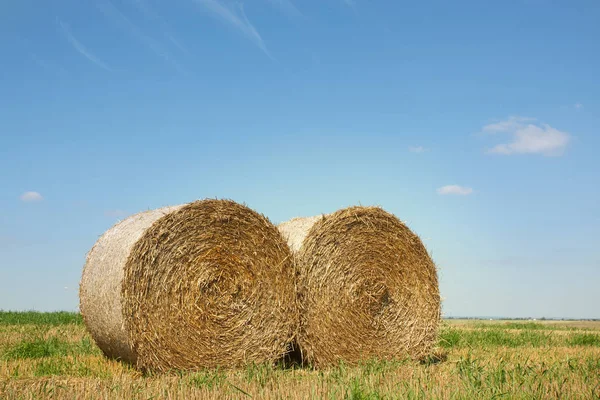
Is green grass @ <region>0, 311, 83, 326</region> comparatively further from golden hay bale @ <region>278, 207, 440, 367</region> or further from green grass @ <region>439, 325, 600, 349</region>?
green grass @ <region>439, 325, 600, 349</region>

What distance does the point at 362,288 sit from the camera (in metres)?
8.81

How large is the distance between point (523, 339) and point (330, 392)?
8.11 m

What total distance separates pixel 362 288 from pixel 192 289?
2403 mm

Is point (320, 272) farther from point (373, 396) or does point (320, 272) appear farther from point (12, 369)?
point (12, 369)

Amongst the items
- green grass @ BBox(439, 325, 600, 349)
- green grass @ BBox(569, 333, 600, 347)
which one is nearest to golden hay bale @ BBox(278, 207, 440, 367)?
green grass @ BBox(439, 325, 600, 349)

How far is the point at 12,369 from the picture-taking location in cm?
760

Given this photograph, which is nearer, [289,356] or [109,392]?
[109,392]

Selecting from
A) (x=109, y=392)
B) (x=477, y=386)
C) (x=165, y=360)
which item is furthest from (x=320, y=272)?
(x=109, y=392)

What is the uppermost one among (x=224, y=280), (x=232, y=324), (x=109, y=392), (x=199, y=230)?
(x=199, y=230)

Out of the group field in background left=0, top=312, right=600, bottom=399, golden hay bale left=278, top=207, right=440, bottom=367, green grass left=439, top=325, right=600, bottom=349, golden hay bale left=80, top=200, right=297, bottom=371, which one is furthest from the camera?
green grass left=439, top=325, right=600, bottom=349

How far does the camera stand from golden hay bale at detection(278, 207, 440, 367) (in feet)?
27.6

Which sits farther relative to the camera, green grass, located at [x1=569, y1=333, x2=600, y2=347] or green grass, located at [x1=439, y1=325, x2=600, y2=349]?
green grass, located at [x1=569, y1=333, x2=600, y2=347]

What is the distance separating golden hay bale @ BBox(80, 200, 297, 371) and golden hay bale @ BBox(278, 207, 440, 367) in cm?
33

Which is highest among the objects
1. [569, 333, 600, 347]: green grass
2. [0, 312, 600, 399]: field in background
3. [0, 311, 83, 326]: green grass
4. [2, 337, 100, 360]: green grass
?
[0, 311, 83, 326]: green grass
